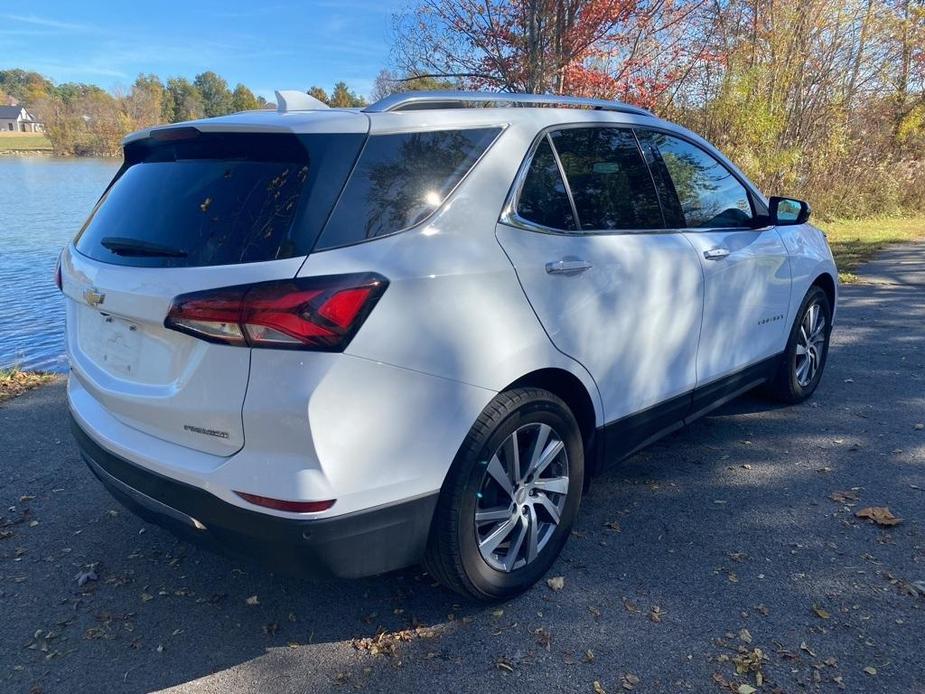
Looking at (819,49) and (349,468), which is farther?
(819,49)

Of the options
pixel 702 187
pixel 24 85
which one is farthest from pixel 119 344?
pixel 24 85

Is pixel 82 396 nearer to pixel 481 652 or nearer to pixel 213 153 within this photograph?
pixel 213 153

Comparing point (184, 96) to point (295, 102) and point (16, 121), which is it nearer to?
point (16, 121)

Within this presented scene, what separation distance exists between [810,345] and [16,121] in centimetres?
11735

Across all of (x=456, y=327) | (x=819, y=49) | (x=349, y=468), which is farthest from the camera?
(x=819, y=49)

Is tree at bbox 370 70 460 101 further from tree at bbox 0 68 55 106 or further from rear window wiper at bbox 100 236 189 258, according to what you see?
tree at bbox 0 68 55 106

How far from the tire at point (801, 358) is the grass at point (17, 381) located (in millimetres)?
5634

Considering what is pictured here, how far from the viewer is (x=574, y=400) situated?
294 centimetres

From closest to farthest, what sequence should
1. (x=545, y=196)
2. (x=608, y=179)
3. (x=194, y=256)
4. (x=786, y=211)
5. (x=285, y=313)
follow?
(x=285, y=313)
(x=194, y=256)
(x=545, y=196)
(x=608, y=179)
(x=786, y=211)

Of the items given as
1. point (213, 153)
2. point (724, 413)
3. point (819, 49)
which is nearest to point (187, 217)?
point (213, 153)

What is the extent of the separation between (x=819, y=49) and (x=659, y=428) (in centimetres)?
1651

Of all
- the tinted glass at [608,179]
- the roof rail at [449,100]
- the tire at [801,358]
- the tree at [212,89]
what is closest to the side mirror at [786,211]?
the tire at [801,358]

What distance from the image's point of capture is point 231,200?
2295 mm

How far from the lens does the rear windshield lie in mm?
2146
